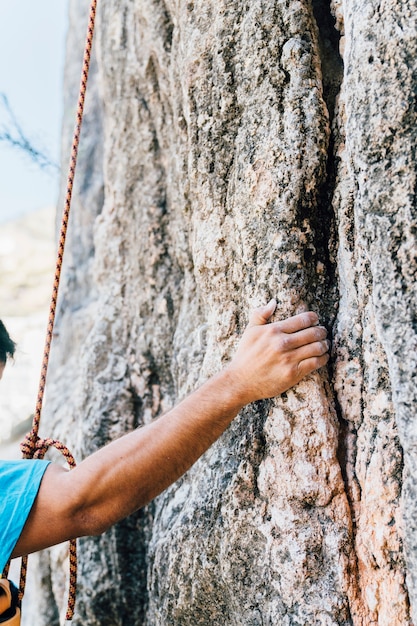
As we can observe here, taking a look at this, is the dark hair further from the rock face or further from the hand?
the hand

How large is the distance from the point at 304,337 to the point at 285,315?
14 centimetres

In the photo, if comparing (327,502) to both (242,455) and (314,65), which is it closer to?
(242,455)

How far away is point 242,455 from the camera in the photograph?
207 centimetres

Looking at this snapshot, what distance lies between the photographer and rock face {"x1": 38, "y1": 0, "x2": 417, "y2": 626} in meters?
1.61

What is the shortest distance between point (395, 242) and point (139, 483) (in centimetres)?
102

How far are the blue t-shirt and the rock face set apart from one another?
0.67 meters

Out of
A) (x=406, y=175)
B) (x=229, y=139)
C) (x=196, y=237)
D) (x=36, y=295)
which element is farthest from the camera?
(x=36, y=295)

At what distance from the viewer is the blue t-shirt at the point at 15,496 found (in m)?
1.72

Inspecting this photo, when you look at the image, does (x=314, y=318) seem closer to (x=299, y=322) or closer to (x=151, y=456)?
(x=299, y=322)

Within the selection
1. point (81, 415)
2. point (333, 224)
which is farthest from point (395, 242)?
point (81, 415)

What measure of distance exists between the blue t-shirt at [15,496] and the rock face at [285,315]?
668 millimetres

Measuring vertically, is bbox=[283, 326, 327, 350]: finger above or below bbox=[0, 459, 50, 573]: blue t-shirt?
above

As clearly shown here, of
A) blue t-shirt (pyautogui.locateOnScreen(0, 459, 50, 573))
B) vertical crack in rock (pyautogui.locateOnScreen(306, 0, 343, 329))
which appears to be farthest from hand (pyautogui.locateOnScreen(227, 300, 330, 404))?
blue t-shirt (pyautogui.locateOnScreen(0, 459, 50, 573))

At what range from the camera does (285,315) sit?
6.44ft
